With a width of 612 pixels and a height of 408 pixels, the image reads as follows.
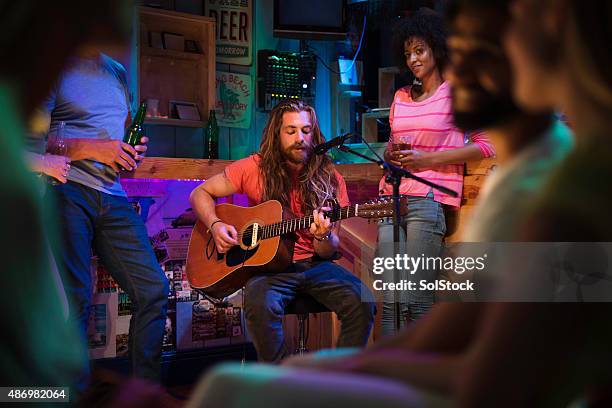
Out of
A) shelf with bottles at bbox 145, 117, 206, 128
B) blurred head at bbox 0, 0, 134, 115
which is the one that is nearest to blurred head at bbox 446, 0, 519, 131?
blurred head at bbox 0, 0, 134, 115

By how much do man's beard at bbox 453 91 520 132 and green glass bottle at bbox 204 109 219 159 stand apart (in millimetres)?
2950

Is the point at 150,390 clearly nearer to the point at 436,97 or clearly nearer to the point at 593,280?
the point at 593,280

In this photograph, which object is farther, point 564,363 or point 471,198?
point 471,198

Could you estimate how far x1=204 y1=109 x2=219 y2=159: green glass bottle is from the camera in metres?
3.67

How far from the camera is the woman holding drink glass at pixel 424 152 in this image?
8.62 ft

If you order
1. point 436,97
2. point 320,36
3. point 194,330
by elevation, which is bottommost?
point 194,330

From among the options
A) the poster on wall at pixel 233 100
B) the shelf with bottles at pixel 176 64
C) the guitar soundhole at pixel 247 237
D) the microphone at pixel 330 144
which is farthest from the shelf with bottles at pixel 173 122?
the microphone at pixel 330 144

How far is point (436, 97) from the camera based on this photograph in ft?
9.07

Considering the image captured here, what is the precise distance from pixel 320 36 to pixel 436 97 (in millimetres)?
1521

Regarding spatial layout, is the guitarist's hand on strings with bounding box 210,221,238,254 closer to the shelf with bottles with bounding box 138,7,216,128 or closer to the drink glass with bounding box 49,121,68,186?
the drink glass with bounding box 49,121,68,186

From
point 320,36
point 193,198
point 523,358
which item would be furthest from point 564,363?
point 320,36

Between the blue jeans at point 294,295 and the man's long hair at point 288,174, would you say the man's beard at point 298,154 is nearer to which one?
the man's long hair at point 288,174

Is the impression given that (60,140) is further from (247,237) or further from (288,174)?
(288,174)

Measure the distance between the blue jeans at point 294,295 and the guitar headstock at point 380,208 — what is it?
0.34 metres
